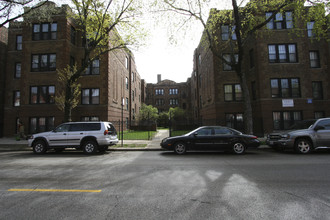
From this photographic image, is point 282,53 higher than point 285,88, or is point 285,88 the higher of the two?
point 282,53

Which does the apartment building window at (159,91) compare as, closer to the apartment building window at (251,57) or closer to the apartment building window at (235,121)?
the apartment building window at (251,57)

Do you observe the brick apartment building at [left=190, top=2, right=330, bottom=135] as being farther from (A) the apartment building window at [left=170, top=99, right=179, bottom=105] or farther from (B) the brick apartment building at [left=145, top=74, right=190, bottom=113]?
(A) the apartment building window at [left=170, top=99, right=179, bottom=105]

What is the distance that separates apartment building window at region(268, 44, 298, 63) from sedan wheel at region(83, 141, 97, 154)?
702 inches

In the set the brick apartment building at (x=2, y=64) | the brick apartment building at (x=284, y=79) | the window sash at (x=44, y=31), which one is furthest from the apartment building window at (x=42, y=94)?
the brick apartment building at (x=284, y=79)

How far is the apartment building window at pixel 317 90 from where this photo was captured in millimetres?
18281

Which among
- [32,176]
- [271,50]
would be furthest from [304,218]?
[271,50]

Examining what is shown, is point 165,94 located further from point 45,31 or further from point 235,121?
point 45,31

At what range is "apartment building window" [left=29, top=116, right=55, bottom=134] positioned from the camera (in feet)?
62.1

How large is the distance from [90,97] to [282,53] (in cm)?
2077

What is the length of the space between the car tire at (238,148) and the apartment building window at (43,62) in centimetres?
1958

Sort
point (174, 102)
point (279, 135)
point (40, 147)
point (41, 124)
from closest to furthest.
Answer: point (279, 135), point (40, 147), point (41, 124), point (174, 102)

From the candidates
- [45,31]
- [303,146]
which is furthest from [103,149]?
[45,31]

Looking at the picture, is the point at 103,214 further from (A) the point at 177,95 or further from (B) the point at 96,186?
(A) the point at 177,95

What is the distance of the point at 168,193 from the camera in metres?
4.05
